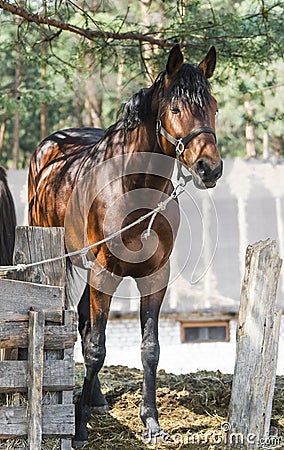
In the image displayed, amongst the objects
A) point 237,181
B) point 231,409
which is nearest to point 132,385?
point 231,409

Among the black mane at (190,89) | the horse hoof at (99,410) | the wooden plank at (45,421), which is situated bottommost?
the horse hoof at (99,410)

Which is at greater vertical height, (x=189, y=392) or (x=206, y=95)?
(x=206, y=95)

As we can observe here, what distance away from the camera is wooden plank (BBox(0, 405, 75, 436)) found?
3.68 metres

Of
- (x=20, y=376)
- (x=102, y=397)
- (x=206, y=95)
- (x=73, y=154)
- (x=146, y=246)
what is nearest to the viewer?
(x=20, y=376)

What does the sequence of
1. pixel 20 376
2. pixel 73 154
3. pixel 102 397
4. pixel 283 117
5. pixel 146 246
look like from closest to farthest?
pixel 20 376, pixel 146 246, pixel 102 397, pixel 73 154, pixel 283 117

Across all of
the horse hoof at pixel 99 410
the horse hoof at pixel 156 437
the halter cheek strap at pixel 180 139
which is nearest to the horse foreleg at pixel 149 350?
the horse hoof at pixel 156 437

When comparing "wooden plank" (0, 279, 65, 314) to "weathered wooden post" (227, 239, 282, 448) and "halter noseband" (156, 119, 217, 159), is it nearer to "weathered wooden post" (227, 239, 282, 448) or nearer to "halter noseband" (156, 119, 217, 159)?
"halter noseband" (156, 119, 217, 159)

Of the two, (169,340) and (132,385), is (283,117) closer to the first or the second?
(132,385)

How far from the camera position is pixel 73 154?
19.6 feet

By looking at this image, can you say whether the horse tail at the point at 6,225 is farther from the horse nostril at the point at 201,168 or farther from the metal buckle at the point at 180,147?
the horse nostril at the point at 201,168

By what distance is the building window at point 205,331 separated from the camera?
45.4 feet

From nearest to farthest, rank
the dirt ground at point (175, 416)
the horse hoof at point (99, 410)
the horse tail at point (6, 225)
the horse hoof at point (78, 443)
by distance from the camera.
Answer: the dirt ground at point (175, 416) → the horse hoof at point (78, 443) → the horse hoof at point (99, 410) → the horse tail at point (6, 225)

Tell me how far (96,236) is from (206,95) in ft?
4.02

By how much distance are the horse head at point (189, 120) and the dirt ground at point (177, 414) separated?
1693 mm
